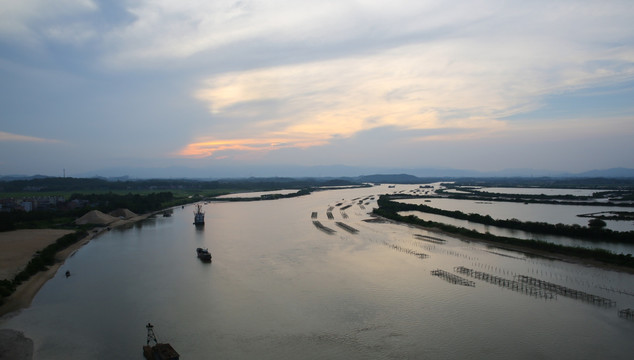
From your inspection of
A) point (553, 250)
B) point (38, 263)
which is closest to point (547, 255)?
point (553, 250)

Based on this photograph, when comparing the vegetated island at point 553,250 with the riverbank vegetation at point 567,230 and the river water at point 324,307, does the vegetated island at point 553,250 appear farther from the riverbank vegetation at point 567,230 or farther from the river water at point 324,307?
the river water at point 324,307

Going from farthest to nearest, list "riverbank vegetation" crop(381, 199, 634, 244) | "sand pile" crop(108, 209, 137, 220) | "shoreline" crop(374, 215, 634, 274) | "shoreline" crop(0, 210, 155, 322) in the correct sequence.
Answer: "sand pile" crop(108, 209, 137, 220)
"riverbank vegetation" crop(381, 199, 634, 244)
"shoreline" crop(374, 215, 634, 274)
"shoreline" crop(0, 210, 155, 322)

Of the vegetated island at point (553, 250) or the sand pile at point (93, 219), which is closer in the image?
the vegetated island at point (553, 250)

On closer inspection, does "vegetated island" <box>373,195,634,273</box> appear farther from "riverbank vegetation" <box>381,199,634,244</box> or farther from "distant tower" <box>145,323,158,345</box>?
"distant tower" <box>145,323,158,345</box>

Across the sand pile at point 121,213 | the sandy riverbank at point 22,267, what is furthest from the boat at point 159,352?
the sand pile at point 121,213

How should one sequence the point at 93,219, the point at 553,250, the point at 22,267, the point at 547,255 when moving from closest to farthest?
the point at 22,267 < the point at 547,255 < the point at 553,250 < the point at 93,219

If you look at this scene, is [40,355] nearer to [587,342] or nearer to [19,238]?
[587,342]

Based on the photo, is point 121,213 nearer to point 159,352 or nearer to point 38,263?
point 38,263

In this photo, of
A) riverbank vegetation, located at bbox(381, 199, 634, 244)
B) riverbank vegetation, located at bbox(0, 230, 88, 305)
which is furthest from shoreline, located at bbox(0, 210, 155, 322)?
riverbank vegetation, located at bbox(381, 199, 634, 244)
